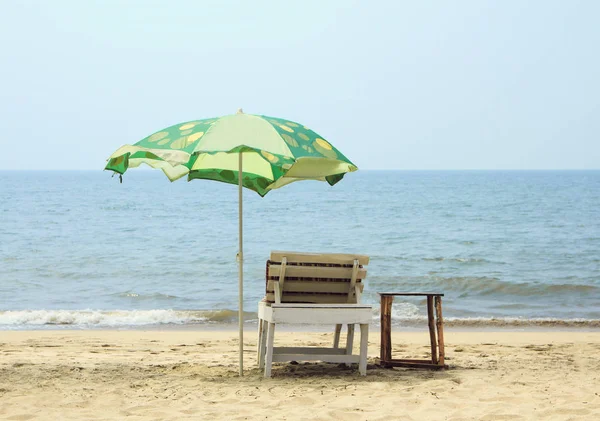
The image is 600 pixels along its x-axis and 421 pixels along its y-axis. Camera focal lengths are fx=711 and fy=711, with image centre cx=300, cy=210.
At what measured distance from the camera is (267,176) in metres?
6.66

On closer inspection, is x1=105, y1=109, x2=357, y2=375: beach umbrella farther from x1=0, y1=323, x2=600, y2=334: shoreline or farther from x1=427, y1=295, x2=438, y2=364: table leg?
x1=0, y1=323, x2=600, y2=334: shoreline

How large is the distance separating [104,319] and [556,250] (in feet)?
50.2

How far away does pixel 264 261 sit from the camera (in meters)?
19.8

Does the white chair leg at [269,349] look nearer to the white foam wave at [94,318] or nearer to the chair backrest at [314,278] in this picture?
the chair backrest at [314,278]

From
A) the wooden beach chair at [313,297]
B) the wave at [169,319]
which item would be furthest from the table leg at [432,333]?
the wave at [169,319]

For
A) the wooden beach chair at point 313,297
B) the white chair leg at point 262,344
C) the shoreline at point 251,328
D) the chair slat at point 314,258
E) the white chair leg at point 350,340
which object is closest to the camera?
the wooden beach chair at point 313,297

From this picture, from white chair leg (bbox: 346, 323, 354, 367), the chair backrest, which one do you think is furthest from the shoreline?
the chair backrest

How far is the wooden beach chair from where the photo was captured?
5820mm

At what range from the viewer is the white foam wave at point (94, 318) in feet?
37.7

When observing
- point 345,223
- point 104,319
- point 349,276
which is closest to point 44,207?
point 345,223

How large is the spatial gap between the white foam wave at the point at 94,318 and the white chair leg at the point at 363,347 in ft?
20.4

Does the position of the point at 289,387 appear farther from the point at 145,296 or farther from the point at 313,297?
the point at 145,296

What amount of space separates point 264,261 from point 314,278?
45.0ft

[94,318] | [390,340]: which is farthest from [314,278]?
[94,318]
